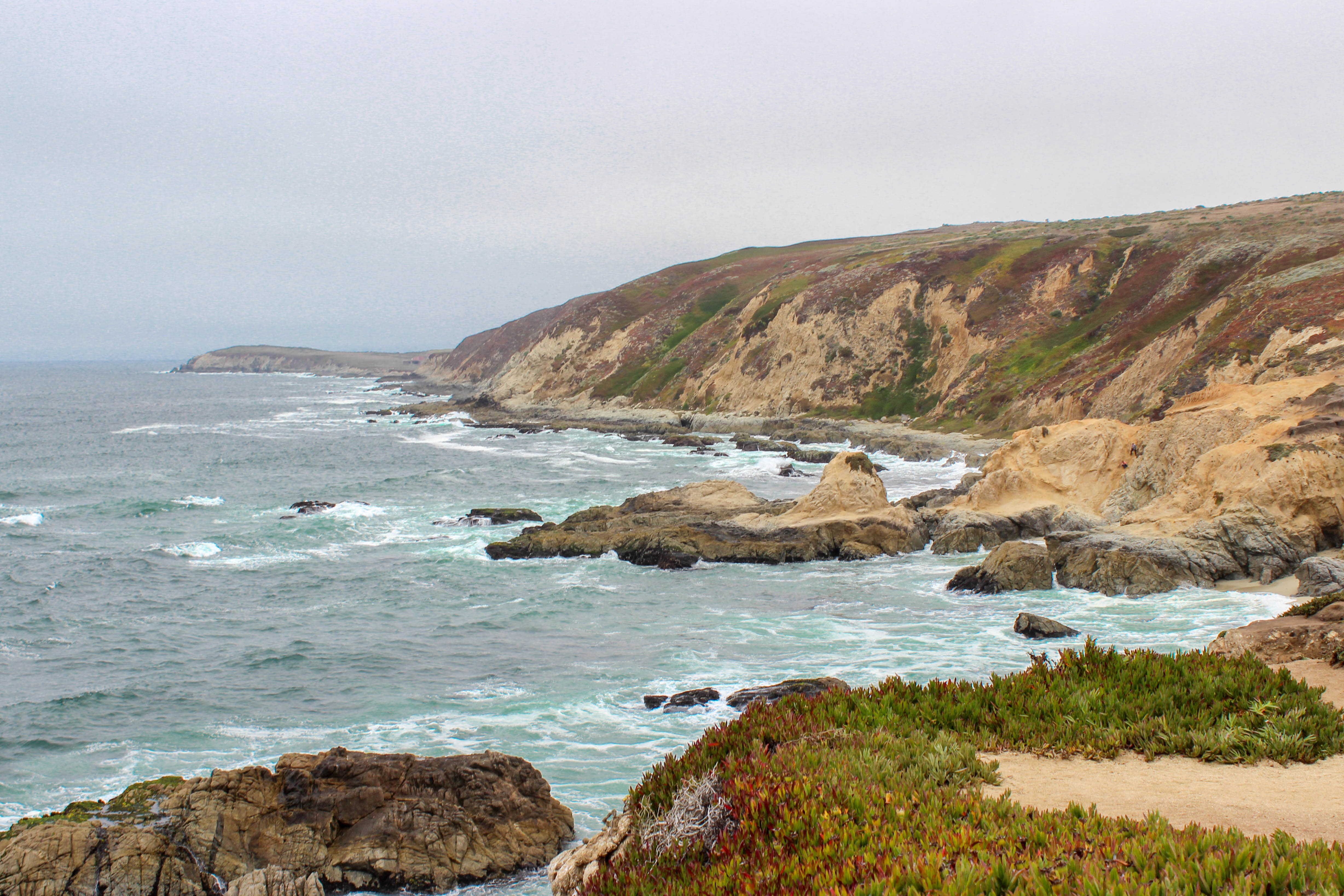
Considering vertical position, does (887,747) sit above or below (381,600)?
above

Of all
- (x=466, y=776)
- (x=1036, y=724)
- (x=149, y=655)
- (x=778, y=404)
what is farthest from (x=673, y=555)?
(x=778, y=404)

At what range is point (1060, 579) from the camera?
25828 millimetres

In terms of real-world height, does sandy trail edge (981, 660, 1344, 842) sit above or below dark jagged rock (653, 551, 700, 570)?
above

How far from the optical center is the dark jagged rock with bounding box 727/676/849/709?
637 inches

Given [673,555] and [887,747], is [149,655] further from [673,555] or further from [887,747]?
[887,747]

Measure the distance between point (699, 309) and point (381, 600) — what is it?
9240 centimetres

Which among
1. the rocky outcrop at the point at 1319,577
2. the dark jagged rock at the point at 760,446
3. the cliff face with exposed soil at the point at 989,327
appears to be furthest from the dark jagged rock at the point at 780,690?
the dark jagged rock at the point at 760,446

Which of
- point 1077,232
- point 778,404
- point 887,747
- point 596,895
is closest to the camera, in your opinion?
point 596,895

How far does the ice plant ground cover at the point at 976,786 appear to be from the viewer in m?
5.59

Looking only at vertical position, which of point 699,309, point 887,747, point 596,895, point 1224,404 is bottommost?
point 596,895

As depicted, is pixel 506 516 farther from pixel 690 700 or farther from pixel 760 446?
pixel 760 446

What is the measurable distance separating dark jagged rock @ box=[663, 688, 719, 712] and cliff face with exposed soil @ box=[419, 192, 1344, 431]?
29.8 meters

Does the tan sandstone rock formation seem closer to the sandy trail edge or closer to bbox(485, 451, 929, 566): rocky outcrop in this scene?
bbox(485, 451, 929, 566): rocky outcrop

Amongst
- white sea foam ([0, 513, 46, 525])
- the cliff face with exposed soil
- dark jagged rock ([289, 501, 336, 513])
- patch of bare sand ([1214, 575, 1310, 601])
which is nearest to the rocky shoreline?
the cliff face with exposed soil
